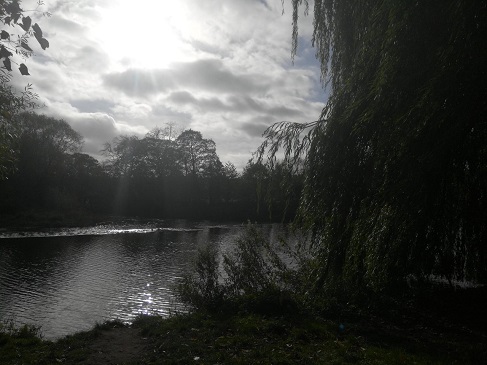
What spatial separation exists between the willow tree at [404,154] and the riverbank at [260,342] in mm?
1855

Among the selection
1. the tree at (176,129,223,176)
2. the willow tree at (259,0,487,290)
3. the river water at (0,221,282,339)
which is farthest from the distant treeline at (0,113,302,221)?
the willow tree at (259,0,487,290)

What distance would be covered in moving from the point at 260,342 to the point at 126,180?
56436mm

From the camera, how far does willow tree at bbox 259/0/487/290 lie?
13.5ft

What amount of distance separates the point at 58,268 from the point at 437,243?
64.4ft

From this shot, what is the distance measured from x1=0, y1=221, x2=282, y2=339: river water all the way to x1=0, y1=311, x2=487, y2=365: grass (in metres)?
2.02

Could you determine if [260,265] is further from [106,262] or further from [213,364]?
[106,262]

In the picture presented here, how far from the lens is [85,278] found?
731 inches

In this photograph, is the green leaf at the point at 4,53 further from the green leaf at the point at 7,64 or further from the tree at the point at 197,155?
the tree at the point at 197,155

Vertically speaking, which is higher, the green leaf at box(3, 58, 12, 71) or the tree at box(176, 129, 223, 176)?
the tree at box(176, 129, 223, 176)

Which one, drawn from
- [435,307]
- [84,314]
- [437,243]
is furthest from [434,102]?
[84,314]

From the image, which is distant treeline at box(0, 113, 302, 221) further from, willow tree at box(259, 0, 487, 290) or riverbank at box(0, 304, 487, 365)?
willow tree at box(259, 0, 487, 290)

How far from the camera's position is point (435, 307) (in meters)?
10.8

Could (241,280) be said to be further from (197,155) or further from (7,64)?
(197,155)

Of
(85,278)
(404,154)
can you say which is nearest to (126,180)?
(85,278)
